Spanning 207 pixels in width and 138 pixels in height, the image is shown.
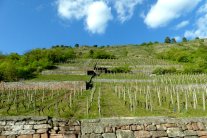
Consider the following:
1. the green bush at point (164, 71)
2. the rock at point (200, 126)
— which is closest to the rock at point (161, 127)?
the rock at point (200, 126)

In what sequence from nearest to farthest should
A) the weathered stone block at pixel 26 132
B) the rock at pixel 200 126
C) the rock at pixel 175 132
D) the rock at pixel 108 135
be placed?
the weathered stone block at pixel 26 132
the rock at pixel 108 135
the rock at pixel 175 132
the rock at pixel 200 126

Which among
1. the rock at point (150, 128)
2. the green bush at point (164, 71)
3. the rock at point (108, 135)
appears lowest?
the rock at point (108, 135)

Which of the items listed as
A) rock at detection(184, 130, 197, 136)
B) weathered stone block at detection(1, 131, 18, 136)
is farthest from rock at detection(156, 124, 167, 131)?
weathered stone block at detection(1, 131, 18, 136)

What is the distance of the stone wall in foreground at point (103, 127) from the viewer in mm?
→ 9836

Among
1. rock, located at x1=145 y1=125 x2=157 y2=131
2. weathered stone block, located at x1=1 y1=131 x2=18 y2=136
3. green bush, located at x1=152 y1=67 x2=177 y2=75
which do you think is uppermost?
green bush, located at x1=152 y1=67 x2=177 y2=75

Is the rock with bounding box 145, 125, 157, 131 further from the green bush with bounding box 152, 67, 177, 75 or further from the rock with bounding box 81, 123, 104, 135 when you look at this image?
the green bush with bounding box 152, 67, 177, 75

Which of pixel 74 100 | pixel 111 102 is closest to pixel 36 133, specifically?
pixel 111 102

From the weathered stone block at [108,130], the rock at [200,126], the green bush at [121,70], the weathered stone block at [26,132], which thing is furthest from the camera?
the green bush at [121,70]

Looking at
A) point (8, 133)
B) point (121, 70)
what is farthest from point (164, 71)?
point (8, 133)

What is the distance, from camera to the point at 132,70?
82.0 meters

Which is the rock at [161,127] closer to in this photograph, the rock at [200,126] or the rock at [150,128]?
the rock at [150,128]

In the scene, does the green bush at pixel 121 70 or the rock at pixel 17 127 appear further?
the green bush at pixel 121 70

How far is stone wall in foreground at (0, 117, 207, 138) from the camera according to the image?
9.84 meters

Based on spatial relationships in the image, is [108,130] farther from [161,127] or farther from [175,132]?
[175,132]
